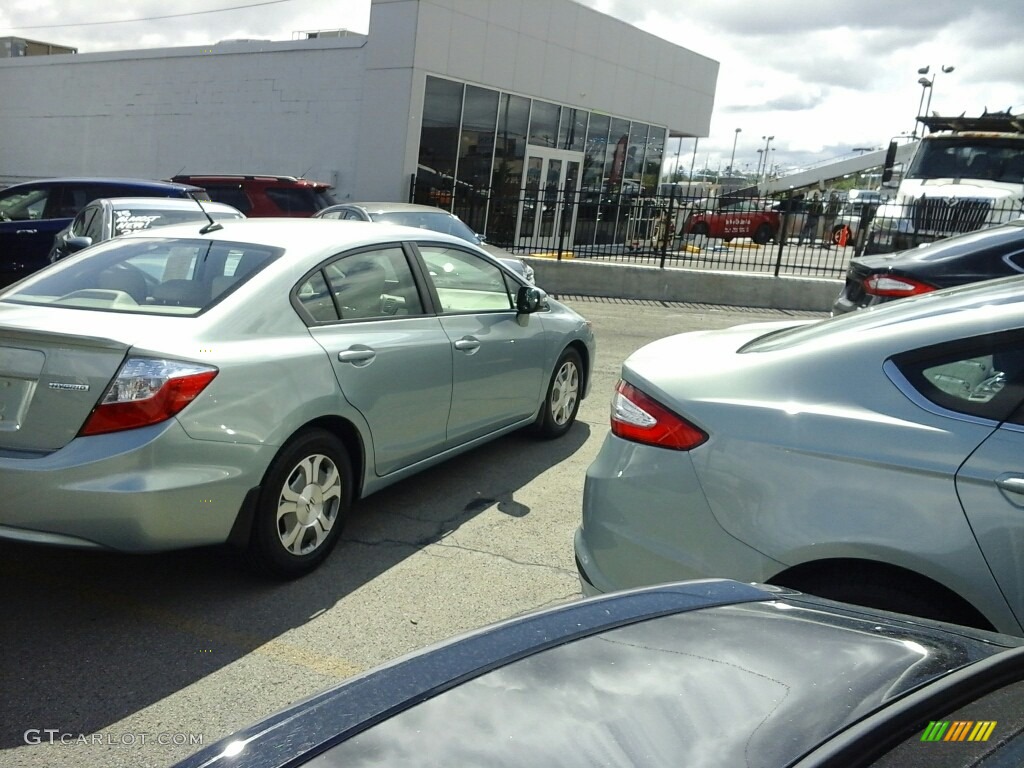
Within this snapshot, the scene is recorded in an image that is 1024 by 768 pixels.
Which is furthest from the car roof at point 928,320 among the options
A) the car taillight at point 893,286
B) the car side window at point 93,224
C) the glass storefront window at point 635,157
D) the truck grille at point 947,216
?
the glass storefront window at point 635,157

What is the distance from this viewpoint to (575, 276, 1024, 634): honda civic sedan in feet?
7.82

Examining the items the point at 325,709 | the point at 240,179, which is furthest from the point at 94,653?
the point at 240,179

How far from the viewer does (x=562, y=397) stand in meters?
6.16

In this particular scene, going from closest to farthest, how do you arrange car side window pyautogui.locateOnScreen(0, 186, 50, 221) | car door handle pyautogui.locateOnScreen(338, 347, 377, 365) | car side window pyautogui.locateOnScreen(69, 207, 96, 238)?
car door handle pyautogui.locateOnScreen(338, 347, 377, 365), car side window pyautogui.locateOnScreen(69, 207, 96, 238), car side window pyautogui.locateOnScreen(0, 186, 50, 221)

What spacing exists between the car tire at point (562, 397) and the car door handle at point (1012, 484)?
145 inches

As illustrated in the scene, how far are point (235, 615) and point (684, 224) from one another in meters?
13.8

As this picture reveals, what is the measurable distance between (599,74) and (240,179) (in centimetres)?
1109

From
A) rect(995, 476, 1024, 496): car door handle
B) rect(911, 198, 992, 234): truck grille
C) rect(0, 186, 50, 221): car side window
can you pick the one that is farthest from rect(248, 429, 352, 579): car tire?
rect(911, 198, 992, 234): truck grille

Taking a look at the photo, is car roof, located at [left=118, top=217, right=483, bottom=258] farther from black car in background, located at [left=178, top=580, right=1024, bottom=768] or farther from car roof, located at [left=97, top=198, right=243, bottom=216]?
car roof, located at [left=97, top=198, right=243, bottom=216]

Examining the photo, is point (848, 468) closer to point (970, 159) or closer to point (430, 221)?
point (430, 221)

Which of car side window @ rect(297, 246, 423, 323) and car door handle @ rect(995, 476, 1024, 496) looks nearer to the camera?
car door handle @ rect(995, 476, 1024, 496)

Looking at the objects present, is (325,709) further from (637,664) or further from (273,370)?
(273,370)

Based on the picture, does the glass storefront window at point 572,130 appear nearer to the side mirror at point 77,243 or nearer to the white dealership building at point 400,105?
the white dealership building at point 400,105

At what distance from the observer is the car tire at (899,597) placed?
2443 mm
